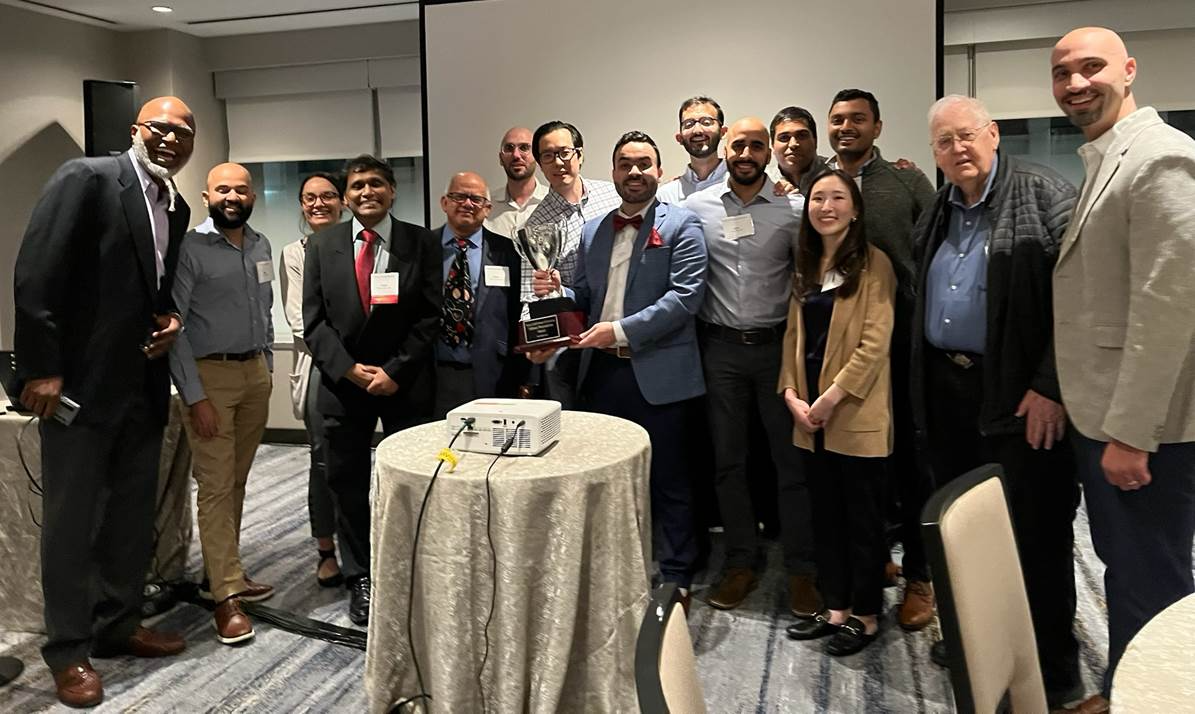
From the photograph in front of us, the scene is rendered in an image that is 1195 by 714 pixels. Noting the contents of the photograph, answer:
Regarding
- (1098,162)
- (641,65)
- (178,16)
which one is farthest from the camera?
(178,16)

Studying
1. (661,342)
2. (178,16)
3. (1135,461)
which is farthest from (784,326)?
(178,16)

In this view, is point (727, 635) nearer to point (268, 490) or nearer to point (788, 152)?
point (788, 152)

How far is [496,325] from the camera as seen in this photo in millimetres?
3400

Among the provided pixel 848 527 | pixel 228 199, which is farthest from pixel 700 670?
pixel 228 199

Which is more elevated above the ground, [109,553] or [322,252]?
[322,252]

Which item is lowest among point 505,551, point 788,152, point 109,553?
point 109,553

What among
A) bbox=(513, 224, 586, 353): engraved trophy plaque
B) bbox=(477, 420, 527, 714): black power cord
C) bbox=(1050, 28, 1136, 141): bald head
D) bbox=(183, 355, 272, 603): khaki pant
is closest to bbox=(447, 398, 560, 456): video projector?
bbox=(477, 420, 527, 714): black power cord

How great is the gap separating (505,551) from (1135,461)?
143cm

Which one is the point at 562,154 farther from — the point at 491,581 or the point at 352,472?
the point at 491,581

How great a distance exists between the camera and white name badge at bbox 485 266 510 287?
339 cm

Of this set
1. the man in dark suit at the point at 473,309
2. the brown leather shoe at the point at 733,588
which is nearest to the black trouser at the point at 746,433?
the brown leather shoe at the point at 733,588

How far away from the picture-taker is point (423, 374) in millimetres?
3203

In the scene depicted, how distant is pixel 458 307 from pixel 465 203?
16.4 inches

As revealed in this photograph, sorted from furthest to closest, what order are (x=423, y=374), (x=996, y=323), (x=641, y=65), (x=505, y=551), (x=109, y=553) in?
(x=641, y=65) < (x=423, y=374) < (x=109, y=553) < (x=996, y=323) < (x=505, y=551)
